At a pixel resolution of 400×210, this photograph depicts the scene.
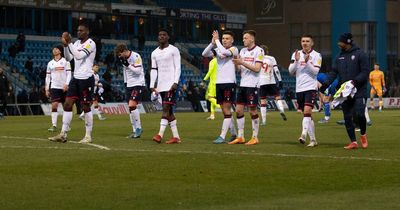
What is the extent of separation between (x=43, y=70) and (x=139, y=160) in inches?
1371

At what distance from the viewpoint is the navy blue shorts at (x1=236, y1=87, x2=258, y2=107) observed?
21188 millimetres

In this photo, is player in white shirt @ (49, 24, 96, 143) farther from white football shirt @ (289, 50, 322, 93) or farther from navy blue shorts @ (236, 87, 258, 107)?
white football shirt @ (289, 50, 322, 93)

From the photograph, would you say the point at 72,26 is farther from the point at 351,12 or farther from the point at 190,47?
the point at 351,12

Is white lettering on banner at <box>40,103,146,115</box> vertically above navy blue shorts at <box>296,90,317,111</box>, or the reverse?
navy blue shorts at <box>296,90,317,111</box>

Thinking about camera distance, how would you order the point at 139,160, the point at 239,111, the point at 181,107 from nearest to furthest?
the point at 139,160
the point at 239,111
the point at 181,107

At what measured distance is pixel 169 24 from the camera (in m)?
69.0

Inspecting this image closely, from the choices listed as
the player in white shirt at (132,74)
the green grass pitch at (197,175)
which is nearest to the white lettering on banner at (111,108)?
the player in white shirt at (132,74)

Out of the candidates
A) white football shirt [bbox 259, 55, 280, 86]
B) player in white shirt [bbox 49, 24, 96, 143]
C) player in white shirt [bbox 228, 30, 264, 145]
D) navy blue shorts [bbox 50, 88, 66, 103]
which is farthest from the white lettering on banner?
player in white shirt [bbox 228, 30, 264, 145]

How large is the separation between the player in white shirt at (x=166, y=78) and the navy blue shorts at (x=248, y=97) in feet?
4.60

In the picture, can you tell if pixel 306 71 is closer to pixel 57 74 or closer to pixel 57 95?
pixel 57 95

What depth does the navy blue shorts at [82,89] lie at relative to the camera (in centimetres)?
2117

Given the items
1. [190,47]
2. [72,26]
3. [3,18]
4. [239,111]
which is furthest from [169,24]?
[239,111]

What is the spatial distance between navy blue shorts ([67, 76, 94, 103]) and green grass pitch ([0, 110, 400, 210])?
1.06m

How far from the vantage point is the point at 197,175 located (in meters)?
14.4
